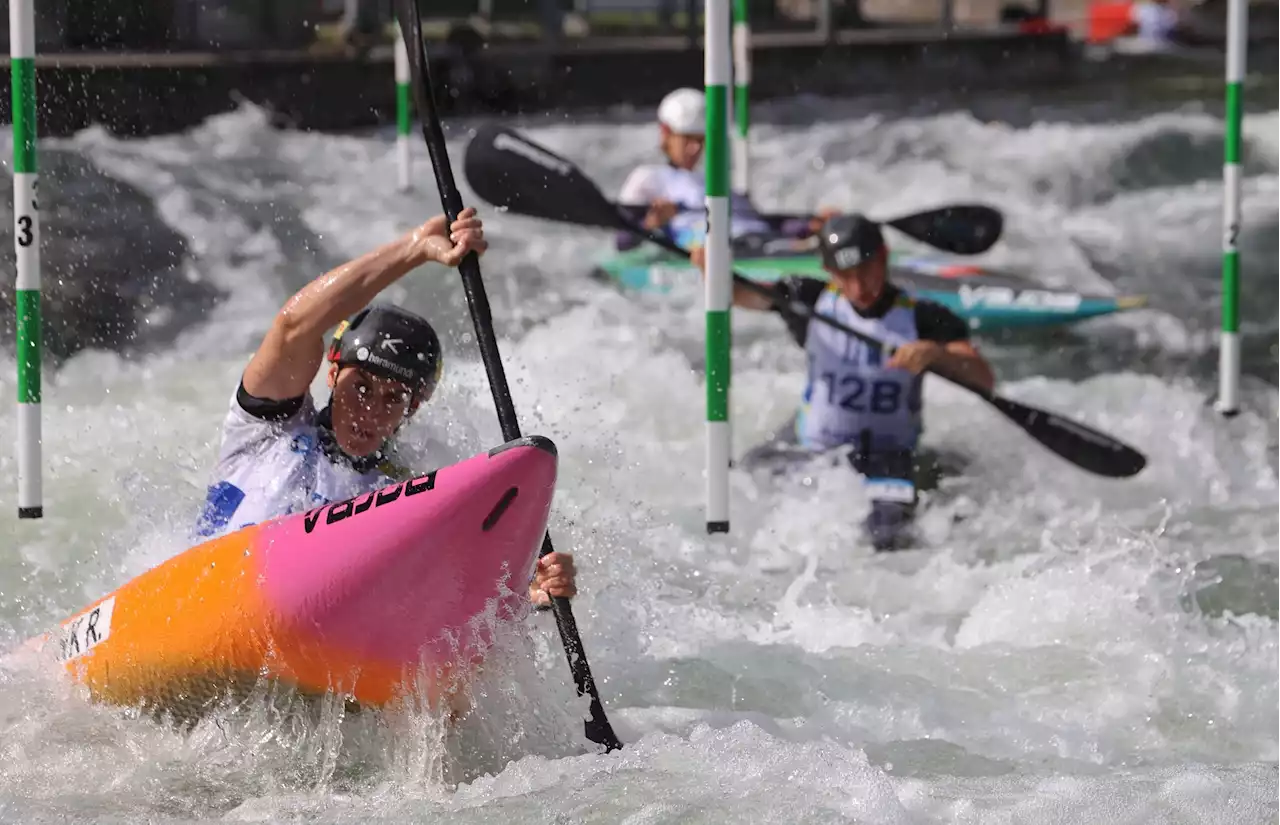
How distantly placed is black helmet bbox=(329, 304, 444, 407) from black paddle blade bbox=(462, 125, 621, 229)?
201cm

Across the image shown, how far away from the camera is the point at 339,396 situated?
3.40m

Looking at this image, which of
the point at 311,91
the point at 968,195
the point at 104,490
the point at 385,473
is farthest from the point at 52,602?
the point at 968,195

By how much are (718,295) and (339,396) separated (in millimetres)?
1423

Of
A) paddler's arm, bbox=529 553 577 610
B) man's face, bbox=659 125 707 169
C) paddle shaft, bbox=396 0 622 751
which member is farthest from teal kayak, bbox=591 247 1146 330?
paddler's arm, bbox=529 553 577 610

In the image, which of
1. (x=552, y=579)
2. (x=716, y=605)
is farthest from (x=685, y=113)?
(x=552, y=579)

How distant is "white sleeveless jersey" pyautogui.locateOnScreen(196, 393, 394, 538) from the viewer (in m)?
3.38

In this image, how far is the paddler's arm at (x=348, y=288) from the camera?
10.7 feet

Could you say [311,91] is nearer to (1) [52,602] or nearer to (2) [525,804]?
(1) [52,602]

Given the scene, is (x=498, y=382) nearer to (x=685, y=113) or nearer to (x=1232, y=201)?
(x=1232, y=201)

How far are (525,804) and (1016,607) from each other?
195 centimetres

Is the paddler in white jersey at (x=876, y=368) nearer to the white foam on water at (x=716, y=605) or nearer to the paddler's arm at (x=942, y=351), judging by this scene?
the paddler's arm at (x=942, y=351)

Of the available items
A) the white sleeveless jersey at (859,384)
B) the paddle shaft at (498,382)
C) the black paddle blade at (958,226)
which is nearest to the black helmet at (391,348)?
the paddle shaft at (498,382)

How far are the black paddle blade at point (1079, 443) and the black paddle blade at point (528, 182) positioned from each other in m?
1.47

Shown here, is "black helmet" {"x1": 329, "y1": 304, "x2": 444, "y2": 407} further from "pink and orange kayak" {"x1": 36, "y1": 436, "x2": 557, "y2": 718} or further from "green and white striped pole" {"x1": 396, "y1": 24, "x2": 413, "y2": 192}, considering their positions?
"green and white striped pole" {"x1": 396, "y1": 24, "x2": 413, "y2": 192}
